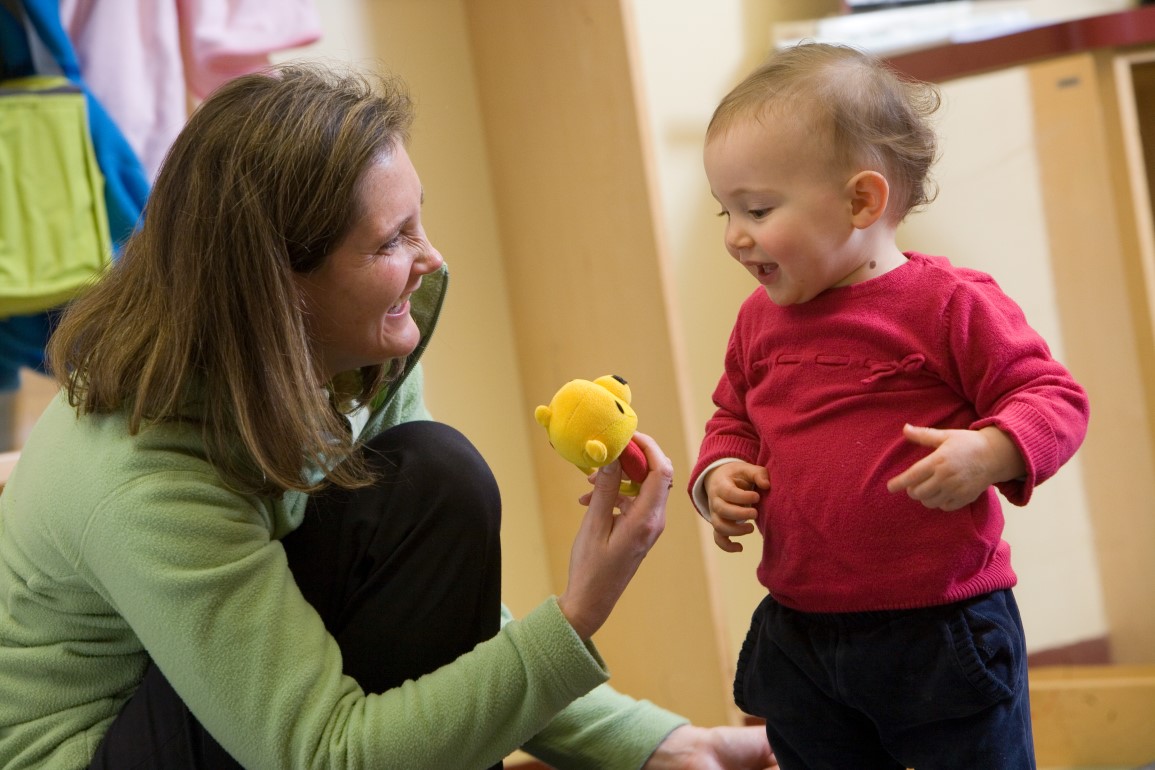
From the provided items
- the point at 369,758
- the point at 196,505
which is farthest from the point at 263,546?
the point at 369,758

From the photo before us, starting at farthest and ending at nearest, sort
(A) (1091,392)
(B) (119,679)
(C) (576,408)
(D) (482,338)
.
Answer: (D) (482,338)
(A) (1091,392)
(B) (119,679)
(C) (576,408)

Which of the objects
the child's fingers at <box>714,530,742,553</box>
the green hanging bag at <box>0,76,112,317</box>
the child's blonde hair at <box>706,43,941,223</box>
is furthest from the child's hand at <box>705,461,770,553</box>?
the green hanging bag at <box>0,76,112,317</box>

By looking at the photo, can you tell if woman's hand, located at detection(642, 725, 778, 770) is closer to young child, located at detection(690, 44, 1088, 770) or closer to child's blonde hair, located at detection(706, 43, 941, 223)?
young child, located at detection(690, 44, 1088, 770)

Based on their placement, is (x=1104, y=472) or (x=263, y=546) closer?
(x=263, y=546)

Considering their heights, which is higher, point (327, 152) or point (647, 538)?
point (327, 152)

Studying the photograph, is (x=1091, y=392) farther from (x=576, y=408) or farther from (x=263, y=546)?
(x=263, y=546)

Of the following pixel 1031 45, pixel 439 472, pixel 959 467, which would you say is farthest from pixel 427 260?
pixel 1031 45

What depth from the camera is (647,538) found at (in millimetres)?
843

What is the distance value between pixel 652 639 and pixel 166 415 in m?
1.05

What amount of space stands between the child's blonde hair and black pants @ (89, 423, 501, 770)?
1.15ft

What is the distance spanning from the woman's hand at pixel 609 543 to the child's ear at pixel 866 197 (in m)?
0.22

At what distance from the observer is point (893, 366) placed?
800 mm

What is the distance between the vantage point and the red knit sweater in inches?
30.4

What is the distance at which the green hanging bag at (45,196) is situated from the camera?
1365 mm
